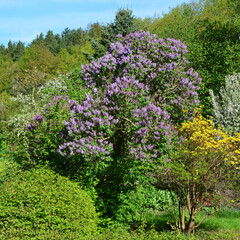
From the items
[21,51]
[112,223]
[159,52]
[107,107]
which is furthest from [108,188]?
[21,51]

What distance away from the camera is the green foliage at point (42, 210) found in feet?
18.1

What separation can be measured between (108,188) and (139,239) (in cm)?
284

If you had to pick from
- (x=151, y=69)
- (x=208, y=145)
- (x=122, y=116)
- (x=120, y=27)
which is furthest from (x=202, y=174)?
(x=120, y=27)

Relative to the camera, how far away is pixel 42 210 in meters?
5.66

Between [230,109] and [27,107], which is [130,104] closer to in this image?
[27,107]

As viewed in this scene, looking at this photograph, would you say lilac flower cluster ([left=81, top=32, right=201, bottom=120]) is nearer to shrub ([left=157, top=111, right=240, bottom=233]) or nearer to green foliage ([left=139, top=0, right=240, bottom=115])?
shrub ([left=157, top=111, right=240, bottom=233])

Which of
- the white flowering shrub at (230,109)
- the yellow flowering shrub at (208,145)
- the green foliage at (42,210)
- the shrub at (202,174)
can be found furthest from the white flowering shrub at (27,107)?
the white flowering shrub at (230,109)

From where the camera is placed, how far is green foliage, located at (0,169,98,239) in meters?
5.51

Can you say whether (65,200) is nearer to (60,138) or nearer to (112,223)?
(60,138)

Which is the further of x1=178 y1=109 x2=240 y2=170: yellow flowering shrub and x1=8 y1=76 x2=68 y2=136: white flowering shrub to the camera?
x1=8 y1=76 x2=68 y2=136: white flowering shrub

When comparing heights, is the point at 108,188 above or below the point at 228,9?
below

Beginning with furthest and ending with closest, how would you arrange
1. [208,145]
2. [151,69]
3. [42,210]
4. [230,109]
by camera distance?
[230,109], [151,69], [208,145], [42,210]

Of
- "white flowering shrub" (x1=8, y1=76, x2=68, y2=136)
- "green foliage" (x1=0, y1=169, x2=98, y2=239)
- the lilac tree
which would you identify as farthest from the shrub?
"white flowering shrub" (x1=8, y1=76, x2=68, y2=136)

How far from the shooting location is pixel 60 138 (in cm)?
784
